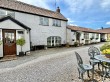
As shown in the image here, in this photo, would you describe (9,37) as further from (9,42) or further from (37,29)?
(37,29)

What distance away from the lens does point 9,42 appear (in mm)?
12219

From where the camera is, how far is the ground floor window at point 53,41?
2030 cm

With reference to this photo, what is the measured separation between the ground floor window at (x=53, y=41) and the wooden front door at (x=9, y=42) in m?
8.32

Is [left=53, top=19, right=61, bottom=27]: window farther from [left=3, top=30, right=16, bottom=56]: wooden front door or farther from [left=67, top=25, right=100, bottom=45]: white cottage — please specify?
[left=3, top=30, right=16, bottom=56]: wooden front door

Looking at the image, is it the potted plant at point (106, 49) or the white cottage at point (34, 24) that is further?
the white cottage at point (34, 24)

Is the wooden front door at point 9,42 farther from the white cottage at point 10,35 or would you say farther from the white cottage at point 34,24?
the white cottage at point 34,24

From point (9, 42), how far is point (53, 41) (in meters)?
9.97

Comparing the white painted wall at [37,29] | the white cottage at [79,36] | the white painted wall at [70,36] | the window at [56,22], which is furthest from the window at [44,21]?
the white painted wall at [70,36]

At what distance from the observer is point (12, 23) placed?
40.5 feet

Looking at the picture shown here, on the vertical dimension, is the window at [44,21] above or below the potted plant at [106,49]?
above

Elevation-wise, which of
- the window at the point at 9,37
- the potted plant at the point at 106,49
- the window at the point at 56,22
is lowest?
the potted plant at the point at 106,49

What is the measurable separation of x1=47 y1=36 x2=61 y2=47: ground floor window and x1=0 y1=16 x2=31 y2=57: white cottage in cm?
740

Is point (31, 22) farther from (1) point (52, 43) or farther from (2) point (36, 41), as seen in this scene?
(1) point (52, 43)

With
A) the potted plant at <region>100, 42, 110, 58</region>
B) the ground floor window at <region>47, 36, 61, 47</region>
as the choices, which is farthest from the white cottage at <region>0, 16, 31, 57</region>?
the potted plant at <region>100, 42, 110, 58</region>
